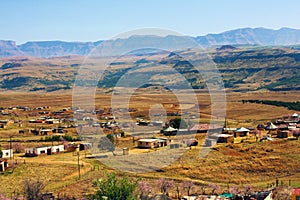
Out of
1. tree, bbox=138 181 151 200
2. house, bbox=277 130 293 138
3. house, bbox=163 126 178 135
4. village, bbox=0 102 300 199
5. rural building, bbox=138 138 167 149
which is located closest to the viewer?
tree, bbox=138 181 151 200

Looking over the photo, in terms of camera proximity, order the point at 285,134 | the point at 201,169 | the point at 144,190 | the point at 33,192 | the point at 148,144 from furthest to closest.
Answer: the point at 285,134, the point at 148,144, the point at 201,169, the point at 144,190, the point at 33,192

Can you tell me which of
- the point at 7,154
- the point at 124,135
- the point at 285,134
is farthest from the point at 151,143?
the point at 285,134

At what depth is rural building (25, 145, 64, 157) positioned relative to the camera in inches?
1581

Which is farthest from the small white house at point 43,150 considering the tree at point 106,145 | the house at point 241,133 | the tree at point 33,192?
the house at point 241,133

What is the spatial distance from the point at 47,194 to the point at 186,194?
8.41 meters

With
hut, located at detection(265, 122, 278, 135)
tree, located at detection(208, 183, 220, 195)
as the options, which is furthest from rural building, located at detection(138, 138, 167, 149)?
hut, located at detection(265, 122, 278, 135)

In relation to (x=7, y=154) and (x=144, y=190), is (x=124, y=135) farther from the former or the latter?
(x=144, y=190)

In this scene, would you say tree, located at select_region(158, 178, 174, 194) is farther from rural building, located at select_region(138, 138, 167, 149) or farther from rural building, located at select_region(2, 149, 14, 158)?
rural building, located at select_region(2, 149, 14, 158)

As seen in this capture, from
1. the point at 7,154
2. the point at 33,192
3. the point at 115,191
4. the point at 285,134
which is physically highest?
the point at 115,191

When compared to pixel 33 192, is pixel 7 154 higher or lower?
lower

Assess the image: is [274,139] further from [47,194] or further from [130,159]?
[47,194]

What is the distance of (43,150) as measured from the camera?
135 ft

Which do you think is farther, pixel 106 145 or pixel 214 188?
pixel 106 145

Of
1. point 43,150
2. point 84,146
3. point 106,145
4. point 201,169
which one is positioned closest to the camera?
point 201,169
